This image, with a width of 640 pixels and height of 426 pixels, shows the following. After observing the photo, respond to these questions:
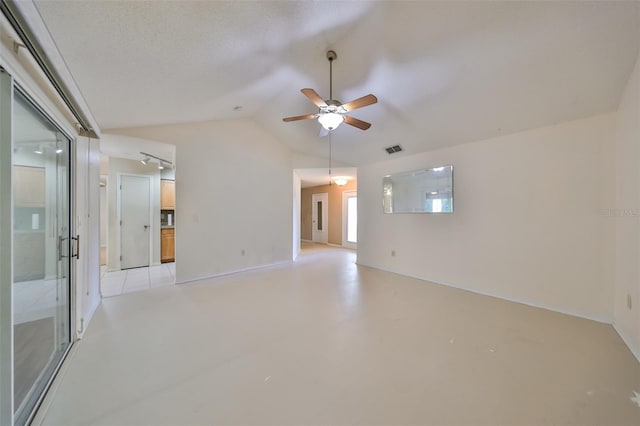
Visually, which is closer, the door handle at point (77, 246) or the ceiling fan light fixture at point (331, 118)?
the door handle at point (77, 246)

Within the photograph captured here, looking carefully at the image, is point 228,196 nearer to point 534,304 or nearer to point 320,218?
point 320,218

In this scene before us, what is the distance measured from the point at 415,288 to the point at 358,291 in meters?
0.98

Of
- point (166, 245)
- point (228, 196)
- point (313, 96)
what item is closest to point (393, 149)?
point (313, 96)

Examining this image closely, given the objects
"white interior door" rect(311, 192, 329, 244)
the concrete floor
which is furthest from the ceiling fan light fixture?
"white interior door" rect(311, 192, 329, 244)

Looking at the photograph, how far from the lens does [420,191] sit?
4.48 m

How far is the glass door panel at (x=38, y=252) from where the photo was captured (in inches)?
60.0

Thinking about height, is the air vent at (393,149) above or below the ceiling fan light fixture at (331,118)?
above

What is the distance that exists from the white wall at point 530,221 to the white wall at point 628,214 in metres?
0.14

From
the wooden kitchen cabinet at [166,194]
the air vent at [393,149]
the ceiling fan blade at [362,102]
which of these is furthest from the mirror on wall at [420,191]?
the wooden kitchen cabinet at [166,194]

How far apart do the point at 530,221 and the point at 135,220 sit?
7.11m

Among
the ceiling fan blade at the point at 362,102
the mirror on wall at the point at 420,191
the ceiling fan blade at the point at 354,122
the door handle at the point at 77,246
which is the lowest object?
the door handle at the point at 77,246

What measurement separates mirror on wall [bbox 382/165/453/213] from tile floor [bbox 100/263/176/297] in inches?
173

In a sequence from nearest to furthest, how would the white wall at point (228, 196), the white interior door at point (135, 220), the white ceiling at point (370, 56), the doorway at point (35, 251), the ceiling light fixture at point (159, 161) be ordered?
the doorway at point (35, 251) → the white ceiling at point (370, 56) → the white wall at point (228, 196) → the ceiling light fixture at point (159, 161) → the white interior door at point (135, 220)

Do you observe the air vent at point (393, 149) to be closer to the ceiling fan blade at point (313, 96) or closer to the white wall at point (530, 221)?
the white wall at point (530, 221)
